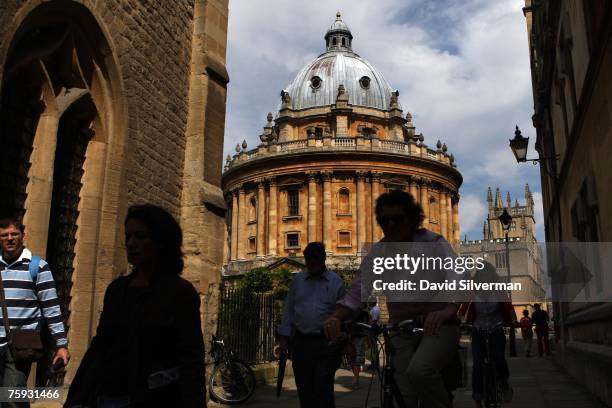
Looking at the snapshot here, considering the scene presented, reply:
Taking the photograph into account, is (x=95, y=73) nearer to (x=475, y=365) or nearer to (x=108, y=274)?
(x=108, y=274)

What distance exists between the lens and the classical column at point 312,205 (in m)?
48.3

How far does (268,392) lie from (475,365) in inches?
165

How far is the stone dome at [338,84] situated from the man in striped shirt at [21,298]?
2095 inches

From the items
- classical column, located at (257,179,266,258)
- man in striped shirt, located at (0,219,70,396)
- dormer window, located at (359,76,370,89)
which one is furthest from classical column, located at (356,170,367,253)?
man in striped shirt, located at (0,219,70,396)

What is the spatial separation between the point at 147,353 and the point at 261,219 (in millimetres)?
48166

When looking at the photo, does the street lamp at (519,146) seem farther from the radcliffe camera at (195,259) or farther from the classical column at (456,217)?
the classical column at (456,217)

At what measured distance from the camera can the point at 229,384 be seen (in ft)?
28.1

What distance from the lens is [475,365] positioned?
6871 mm

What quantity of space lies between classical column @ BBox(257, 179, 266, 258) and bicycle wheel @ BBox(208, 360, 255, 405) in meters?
41.2

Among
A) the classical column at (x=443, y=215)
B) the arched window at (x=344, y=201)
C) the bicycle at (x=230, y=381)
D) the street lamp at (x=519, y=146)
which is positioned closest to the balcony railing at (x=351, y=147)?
the classical column at (x=443, y=215)

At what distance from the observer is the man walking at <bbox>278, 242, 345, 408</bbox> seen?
4.77m

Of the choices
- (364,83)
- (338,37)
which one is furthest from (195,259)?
(338,37)

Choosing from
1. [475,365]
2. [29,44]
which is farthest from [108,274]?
[475,365]

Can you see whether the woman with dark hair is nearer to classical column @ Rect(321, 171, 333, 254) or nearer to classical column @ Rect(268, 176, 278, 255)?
classical column @ Rect(321, 171, 333, 254)
